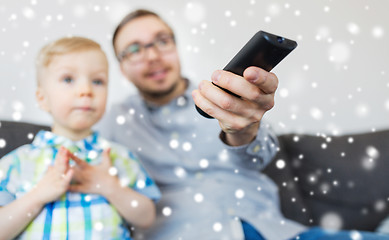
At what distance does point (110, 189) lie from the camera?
64 centimetres

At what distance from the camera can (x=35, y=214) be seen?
600mm

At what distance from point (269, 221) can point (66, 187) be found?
0.41 meters

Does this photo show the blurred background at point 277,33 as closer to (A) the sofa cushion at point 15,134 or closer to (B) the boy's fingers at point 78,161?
(A) the sofa cushion at point 15,134

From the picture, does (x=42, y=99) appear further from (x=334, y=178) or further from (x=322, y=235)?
(x=334, y=178)

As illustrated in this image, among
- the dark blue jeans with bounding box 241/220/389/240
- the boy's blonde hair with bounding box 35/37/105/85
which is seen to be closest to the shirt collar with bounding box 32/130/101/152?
the boy's blonde hair with bounding box 35/37/105/85

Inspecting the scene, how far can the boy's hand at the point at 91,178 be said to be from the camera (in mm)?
627

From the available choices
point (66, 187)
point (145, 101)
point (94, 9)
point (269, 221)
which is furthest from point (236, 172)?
point (94, 9)

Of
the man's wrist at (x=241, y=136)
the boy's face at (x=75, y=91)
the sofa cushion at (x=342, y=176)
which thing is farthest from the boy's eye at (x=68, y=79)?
the sofa cushion at (x=342, y=176)

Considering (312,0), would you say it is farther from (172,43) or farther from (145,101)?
(145,101)

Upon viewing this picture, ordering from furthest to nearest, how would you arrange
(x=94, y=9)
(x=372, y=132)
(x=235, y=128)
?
(x=372, y=132), (x=94, y=9), (x=235, y=128)

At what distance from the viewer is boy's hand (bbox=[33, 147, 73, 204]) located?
60 centimetres

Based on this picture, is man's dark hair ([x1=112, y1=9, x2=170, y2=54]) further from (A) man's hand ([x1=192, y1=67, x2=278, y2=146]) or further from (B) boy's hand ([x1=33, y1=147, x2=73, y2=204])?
(A) man's hand ([x1=192, y1=67, x2=278, y2=146])

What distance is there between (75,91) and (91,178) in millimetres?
150

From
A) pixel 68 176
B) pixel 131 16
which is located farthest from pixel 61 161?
pixel 131 16
